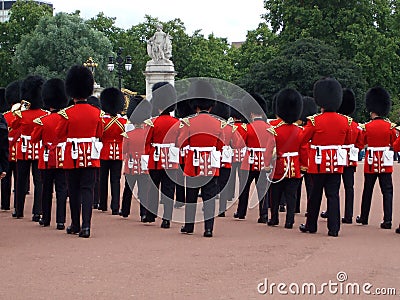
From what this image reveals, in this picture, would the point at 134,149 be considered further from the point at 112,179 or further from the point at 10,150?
the point at 10,150

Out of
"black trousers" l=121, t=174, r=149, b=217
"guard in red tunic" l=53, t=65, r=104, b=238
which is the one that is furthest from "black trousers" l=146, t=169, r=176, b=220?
"guard in red tunic" l=53, t=65, r=104, b=238

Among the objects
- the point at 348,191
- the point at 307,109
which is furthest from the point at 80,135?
the point at 307,109

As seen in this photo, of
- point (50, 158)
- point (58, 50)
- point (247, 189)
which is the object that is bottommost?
point (247, 189)

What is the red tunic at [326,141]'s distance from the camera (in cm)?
1026

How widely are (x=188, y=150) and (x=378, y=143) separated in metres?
2.45

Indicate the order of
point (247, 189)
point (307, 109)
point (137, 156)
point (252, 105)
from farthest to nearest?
point (307, 109) → point (252, 105) → point (247, 189) → point (137, 156)

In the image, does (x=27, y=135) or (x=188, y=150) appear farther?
(x=27, y=135)

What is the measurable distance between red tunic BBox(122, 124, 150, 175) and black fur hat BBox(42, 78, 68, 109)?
1090 millimetres

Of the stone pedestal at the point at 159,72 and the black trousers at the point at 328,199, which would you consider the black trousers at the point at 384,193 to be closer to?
the black trousers at the point at 328,199

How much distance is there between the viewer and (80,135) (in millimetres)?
9891

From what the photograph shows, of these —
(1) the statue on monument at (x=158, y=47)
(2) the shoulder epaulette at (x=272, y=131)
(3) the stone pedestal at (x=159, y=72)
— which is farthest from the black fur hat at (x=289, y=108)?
(1) the statue on monument at (x=158, y=47)

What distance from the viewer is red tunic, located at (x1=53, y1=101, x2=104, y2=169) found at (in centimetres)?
985

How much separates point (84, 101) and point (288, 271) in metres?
3.50

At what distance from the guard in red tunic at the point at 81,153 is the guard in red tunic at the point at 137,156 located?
155 cm
